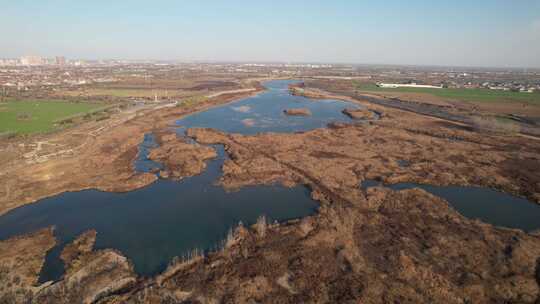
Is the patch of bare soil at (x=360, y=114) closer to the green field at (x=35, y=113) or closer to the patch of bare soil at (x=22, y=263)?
the patch of bare soil at (x=22, y=263)

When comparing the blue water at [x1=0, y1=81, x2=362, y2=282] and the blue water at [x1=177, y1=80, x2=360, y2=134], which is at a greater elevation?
the blue water at [x1=177, y1=80, x2=360, y2=134]

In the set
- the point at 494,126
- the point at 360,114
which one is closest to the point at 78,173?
the point at 360,114

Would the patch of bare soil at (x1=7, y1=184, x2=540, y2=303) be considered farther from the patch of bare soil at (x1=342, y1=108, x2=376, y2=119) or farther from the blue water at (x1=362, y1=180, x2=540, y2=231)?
the patch of bare soil at (x1=342, y1=108, x2=376, y2=119)

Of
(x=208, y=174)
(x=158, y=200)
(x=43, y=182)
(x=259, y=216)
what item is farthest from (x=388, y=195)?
(x=43, y=182)

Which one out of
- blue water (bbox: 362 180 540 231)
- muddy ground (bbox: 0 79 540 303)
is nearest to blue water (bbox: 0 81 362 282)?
muddy ground (bbox: 0 79 540 303)

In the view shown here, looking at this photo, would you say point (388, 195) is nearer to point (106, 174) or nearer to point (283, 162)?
point (283, 162)

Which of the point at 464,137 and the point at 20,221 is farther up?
the point at 464,137

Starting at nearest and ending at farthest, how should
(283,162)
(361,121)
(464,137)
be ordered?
(283,162) < (464,137) < (361,121)
